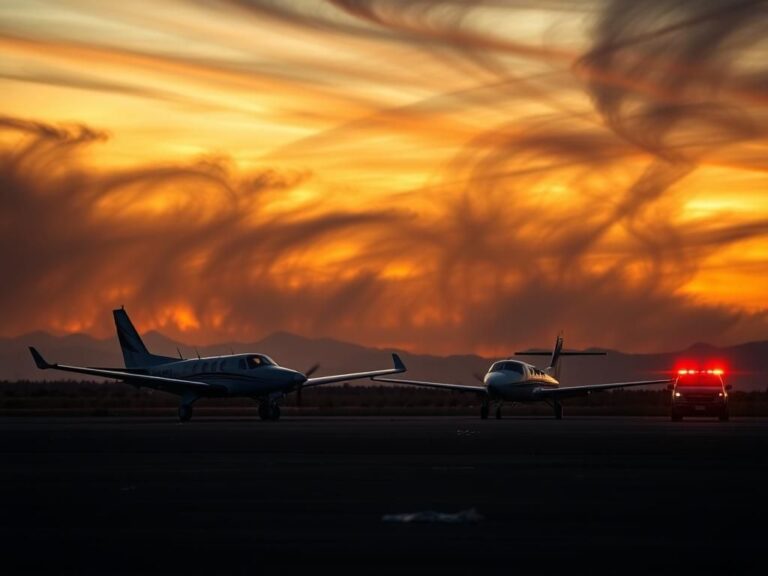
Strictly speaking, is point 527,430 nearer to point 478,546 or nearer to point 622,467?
point 622,467

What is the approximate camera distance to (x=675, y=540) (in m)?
13.7

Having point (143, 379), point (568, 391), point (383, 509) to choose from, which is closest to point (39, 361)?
point (143, 379)

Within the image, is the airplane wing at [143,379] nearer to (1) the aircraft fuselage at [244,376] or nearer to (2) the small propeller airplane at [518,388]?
(1) the aircraft fuselage at [244,376]

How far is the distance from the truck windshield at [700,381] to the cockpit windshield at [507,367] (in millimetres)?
8925

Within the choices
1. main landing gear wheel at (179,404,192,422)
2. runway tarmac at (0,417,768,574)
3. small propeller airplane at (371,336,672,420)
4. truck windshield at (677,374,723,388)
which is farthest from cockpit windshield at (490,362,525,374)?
runway tarmac at (0,417,768,574)

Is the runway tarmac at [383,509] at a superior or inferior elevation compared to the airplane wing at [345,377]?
inferior

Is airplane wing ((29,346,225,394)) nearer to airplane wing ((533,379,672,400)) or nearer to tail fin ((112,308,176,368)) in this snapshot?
tail fin ((112,308,176,368))

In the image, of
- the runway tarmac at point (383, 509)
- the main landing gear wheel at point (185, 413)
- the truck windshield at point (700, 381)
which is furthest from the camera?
the main landing gear wheel at point (185, 413)

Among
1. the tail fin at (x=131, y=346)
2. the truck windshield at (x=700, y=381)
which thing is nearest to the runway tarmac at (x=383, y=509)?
the truck windshield at (x=700, y=381)

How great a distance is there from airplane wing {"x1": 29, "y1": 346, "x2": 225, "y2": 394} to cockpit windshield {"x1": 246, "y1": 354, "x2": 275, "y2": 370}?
5.72 ft

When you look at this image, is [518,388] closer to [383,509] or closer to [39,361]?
[39,361]

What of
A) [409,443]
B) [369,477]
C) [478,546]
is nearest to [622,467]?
[369,477]

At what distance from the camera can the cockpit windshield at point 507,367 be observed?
64938 millimetres

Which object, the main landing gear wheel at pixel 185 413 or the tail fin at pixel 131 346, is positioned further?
the tail fin at pixel 131 346
